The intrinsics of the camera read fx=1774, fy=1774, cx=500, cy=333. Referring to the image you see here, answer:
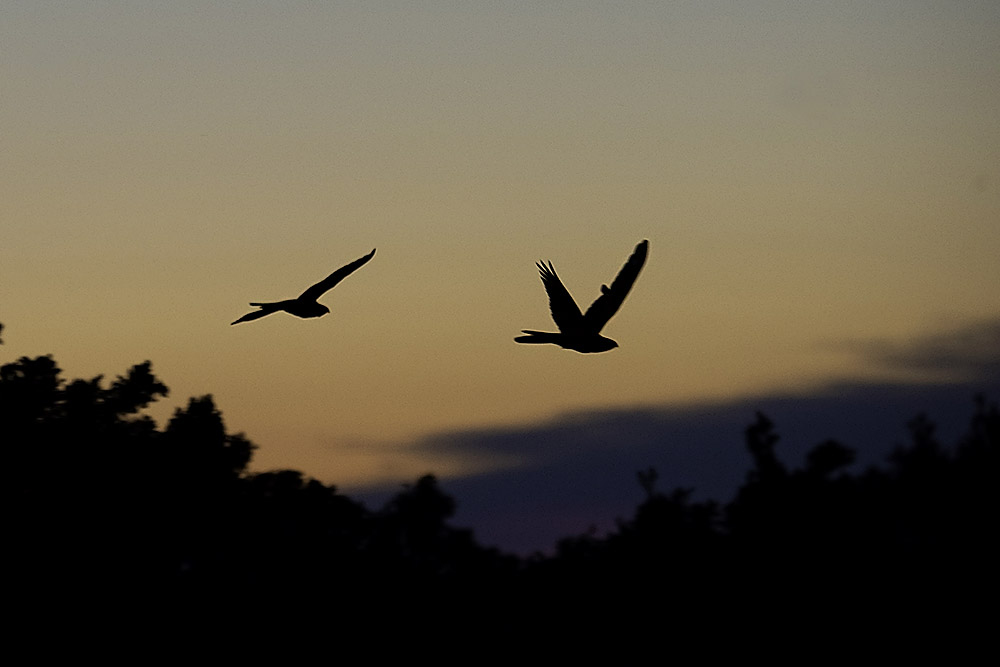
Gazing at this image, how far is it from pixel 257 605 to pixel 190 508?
2.25 meters

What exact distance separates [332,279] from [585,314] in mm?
3337

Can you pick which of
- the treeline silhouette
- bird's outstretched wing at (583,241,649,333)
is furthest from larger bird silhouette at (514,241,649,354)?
the treeline silhouette

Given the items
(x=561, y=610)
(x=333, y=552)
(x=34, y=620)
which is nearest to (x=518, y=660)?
(x=561, y=610)

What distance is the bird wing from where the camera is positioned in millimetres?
21562

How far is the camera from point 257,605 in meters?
26.7

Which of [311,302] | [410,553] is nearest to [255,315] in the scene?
[311,302]

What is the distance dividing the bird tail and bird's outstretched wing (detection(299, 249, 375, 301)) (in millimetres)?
2536

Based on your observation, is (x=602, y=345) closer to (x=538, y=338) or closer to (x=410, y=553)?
(x=538, y=338)

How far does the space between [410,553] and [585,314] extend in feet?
30.4

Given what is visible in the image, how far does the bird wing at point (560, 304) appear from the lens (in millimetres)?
21562

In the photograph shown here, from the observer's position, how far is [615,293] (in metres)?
22.6

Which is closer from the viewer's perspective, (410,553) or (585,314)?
(585,314)

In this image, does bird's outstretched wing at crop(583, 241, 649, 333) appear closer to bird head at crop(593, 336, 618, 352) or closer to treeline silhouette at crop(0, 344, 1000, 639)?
bird head at crop(593, 336, 618, 352)

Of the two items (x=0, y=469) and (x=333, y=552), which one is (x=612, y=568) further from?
(x=0, y=469)
